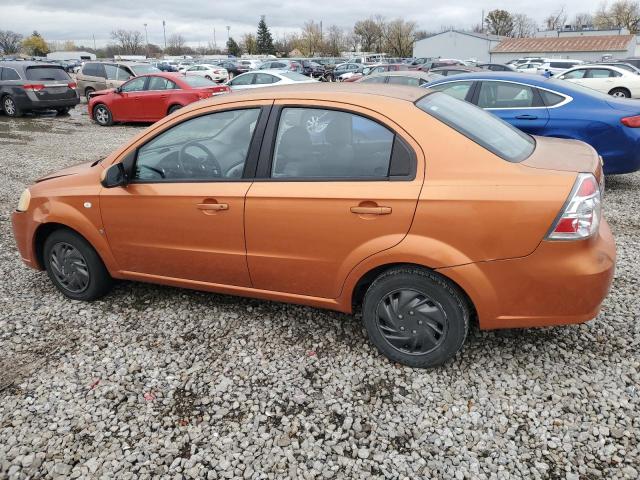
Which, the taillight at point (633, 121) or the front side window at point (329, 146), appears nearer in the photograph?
the front side window at point (329, 146)

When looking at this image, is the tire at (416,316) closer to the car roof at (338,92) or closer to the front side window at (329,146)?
the front side window at (329,146)

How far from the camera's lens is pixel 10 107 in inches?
586

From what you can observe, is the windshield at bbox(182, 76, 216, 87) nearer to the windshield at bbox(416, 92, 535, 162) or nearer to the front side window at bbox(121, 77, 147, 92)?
the front side window at bbox(121, 77, 147, 92)

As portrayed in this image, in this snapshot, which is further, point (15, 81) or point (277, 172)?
point (15, 81)

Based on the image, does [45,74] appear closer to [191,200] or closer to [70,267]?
[70,267]

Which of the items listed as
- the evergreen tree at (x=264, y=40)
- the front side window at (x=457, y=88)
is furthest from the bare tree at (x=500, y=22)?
the front side window at (x=457, y=88)

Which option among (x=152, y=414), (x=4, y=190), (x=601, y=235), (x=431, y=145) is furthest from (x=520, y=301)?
(x=4, y=190)

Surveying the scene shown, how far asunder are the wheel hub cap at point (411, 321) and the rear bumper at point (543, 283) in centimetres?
25

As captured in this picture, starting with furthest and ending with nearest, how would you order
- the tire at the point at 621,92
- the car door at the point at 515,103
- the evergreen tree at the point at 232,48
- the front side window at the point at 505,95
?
1. the evergreen tree at the point at 232,48
2. the tire at the point at 621,92
3. the front side window at the point at 505,95
4. the car door at the point at 515,103

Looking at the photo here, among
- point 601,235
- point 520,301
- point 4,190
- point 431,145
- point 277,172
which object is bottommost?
point 4,190

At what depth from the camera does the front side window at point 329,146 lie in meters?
2.75

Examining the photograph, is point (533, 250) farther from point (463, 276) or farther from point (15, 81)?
point (15, 81)

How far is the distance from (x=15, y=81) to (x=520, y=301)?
16.4m

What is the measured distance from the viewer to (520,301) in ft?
8.41
